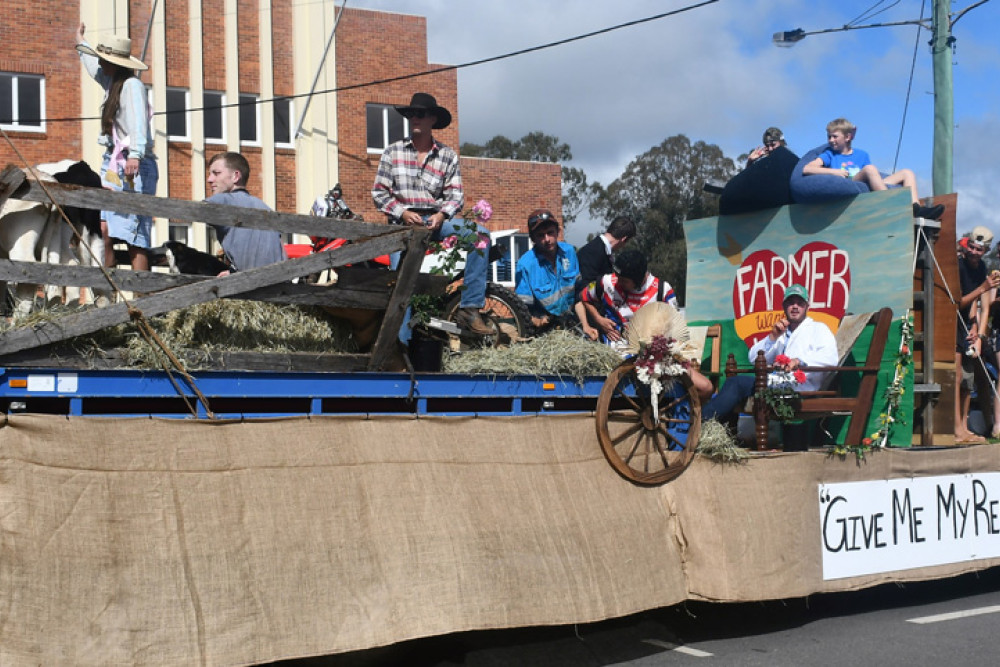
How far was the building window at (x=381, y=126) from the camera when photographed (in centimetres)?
2911

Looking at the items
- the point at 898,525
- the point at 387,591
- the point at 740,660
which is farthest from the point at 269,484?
the point at 898,525

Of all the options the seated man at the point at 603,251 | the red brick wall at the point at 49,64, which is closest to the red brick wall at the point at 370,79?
the red brick wall at the point at 49,64

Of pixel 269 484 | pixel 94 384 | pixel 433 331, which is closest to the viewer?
pixel 94 384

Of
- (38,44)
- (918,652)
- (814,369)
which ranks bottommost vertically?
(918,652)

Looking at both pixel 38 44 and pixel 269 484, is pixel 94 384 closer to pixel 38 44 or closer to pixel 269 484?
pixel 269 484

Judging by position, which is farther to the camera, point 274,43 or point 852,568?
point 274,43

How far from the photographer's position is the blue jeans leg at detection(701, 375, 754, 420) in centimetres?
725

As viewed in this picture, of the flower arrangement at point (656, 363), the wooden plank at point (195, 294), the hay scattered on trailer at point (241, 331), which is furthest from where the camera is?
the flower arrangement at point (656, 363)

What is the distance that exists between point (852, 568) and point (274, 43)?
23909 millimetres

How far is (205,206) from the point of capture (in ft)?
16.6

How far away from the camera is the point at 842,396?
24.9 feet

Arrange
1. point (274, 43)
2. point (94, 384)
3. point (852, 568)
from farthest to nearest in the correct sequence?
1. point (274, 43)
2. point (852, 568)
3. point (94, 384)

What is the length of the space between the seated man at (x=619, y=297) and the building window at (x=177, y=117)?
817 inches

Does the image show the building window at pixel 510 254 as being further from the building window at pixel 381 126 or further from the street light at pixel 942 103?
the street light at pixel 942 103
